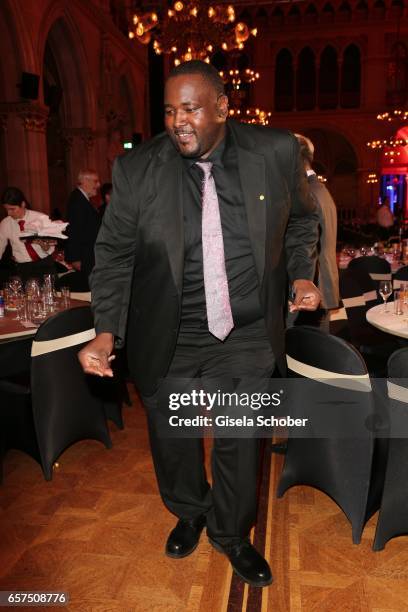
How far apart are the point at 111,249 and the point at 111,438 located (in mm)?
1908

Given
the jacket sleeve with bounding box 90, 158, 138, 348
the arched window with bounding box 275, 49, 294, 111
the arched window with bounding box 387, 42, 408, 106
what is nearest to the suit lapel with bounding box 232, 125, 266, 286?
the jacket sleeve with bounding box 90, 158, 138, 348

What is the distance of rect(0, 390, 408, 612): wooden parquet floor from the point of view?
2.10 meters

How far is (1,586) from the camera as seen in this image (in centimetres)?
219

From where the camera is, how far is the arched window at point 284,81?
21906 millimetres

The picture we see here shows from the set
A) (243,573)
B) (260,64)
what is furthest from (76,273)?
(260,64)

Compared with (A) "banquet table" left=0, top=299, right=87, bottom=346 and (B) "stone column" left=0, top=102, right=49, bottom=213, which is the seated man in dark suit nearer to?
(A) "banquet table" left=0, top=299, right=87, bottom=346

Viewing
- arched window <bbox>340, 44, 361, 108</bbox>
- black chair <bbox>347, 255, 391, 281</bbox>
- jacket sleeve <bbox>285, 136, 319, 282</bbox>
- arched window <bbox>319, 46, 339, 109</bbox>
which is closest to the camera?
jacket sleeve <bbox>285, 136, 319, 282</bbox>

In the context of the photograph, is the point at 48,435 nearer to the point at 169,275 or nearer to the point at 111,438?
the point at 111,438

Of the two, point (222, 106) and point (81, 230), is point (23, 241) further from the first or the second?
point (222, 106)

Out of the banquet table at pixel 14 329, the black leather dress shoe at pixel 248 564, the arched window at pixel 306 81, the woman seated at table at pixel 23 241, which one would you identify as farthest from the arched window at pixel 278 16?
the black leather dress shoe at pixel 248 564

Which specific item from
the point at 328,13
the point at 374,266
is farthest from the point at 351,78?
the point at 374,266

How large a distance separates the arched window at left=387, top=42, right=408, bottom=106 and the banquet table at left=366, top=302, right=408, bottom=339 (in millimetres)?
19766

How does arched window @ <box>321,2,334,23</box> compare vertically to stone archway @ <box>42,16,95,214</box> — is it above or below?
above

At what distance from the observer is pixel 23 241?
4.70 m
